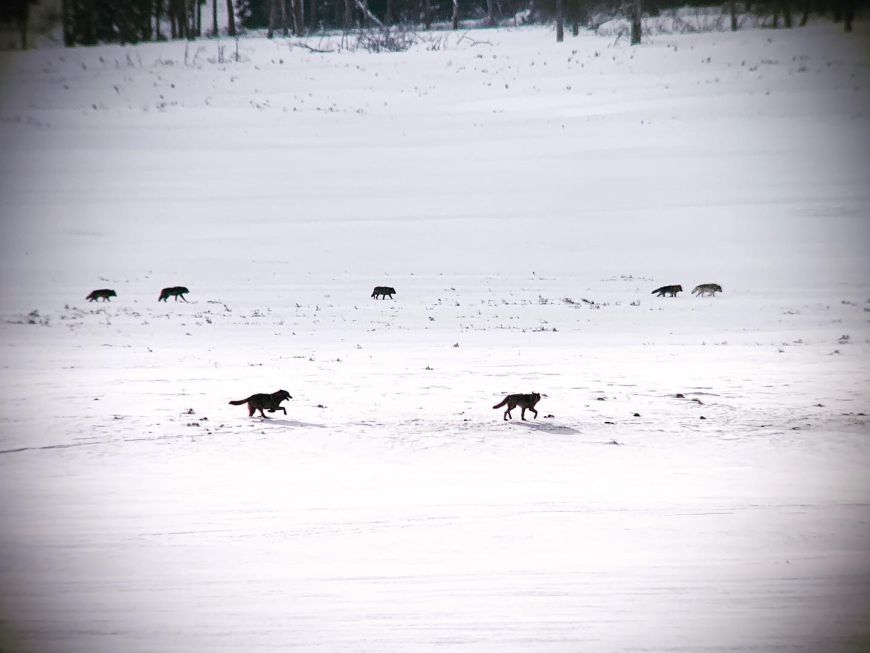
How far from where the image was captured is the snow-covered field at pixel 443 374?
6246 mm

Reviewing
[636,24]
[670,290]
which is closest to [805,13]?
[636,24]

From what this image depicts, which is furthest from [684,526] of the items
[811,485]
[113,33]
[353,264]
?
[113,33]

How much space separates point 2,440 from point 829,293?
59.9ft

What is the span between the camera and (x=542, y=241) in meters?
27.6

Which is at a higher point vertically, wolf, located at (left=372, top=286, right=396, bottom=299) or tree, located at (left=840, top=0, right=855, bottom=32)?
tree, located at (left=840, top=0, right=855, bottom=32)

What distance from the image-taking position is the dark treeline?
56.7 metres

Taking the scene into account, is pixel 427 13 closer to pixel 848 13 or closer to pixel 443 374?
pixel 848 13

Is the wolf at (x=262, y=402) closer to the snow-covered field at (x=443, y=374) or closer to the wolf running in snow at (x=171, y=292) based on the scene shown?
the snow-covered field at (x=443, y=374)

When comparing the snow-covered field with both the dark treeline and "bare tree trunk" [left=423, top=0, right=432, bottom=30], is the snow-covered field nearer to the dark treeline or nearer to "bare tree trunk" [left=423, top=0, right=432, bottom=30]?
the dark treeline

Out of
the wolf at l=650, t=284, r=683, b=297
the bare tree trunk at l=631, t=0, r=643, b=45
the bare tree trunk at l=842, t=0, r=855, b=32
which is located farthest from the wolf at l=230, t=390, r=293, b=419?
the bare tree trunk at l=842, t=0, r=855, b=32

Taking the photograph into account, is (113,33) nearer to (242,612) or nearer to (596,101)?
(596,101)

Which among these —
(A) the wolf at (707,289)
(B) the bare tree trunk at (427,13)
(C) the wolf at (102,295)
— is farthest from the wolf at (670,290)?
(B) the bare tree trunk at (427,13)

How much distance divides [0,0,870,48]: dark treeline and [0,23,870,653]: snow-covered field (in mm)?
15111

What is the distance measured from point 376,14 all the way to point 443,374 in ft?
193
